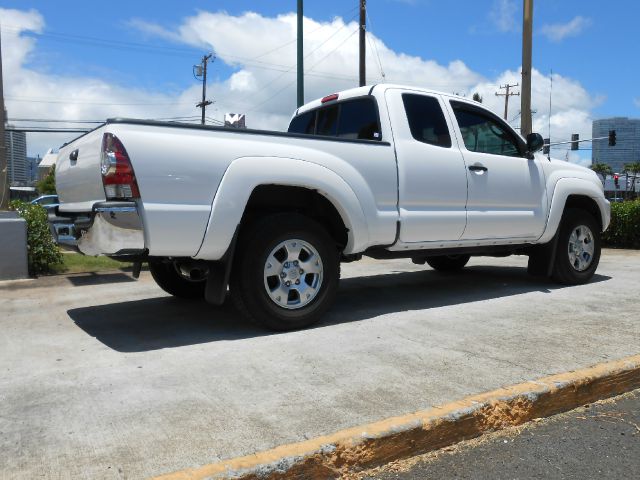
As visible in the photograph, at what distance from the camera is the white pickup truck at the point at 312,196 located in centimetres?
399

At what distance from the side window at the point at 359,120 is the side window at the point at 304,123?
0.51 meters

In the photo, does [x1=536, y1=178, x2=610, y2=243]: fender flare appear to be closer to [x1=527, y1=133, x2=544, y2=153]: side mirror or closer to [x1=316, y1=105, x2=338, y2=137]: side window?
[x1=527, y1=133, x2=544, y2=153]: side mirror

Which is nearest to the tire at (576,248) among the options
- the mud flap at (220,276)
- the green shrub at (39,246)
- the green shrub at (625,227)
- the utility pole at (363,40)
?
the mud flap at (220,276)

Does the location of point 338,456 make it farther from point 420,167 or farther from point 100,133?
point 420,167

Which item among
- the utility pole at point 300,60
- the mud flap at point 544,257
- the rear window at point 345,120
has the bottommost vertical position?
the mud flap at point 544,257

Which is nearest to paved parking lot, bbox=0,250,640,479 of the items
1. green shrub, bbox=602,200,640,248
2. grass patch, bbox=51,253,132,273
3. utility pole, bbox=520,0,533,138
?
grass patch, bbox=51,253,132,273

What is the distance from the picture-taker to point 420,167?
534cm

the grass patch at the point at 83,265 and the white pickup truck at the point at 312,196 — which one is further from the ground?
the white pickup truck at the point at 312,196

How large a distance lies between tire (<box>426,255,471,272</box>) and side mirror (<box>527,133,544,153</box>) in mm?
2013

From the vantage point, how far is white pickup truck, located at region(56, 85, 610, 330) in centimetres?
399

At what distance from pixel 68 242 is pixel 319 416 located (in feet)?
8.91

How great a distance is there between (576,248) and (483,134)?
195 centimetres

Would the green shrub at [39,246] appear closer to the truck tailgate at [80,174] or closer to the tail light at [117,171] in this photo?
the truck tailgate at [80,174]

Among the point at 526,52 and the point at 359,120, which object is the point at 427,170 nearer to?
the point at 359,120
